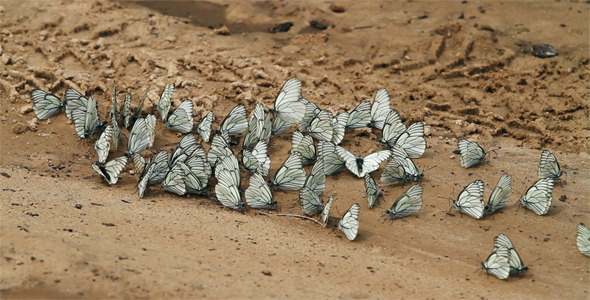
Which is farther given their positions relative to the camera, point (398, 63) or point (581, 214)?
point (398, 63)

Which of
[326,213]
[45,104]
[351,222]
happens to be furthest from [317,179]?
[45,104]

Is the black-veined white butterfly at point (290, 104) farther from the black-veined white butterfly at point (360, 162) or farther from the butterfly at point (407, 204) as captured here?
the butterfly at point (407, 204)

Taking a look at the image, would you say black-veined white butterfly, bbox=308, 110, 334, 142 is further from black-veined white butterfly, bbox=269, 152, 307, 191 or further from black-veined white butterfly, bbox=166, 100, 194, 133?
black-veined white butterfly, bbox=166, 100, 194, 133

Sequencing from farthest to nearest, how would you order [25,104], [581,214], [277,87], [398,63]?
[398,63], [277,87], [25,104], [581,214]

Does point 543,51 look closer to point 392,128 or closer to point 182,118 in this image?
point 392,128

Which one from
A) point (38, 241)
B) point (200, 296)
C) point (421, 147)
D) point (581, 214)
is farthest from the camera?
point (421, 147)

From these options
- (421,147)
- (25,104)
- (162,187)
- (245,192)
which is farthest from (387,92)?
(25,104)

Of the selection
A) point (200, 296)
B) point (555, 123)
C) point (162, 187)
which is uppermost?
point (200, 296)

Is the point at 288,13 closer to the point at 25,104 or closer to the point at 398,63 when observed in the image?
the point at 398,63
